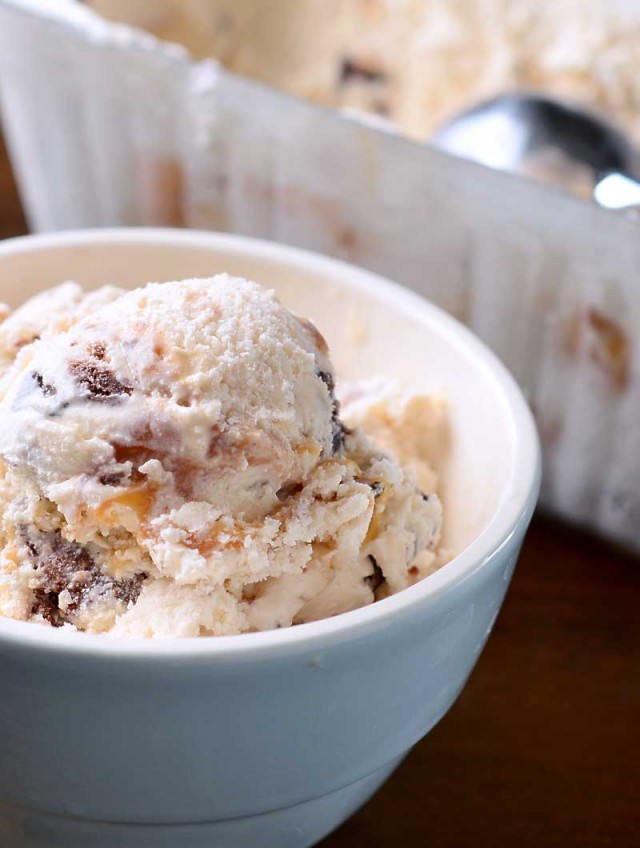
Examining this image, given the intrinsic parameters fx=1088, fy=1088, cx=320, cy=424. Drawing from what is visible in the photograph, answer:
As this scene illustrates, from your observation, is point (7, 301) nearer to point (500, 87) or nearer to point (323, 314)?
point (323, 314)

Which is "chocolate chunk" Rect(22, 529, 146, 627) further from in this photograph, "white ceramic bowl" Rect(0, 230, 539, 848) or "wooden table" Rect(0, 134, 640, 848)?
"wooden table" Rect(0, 134, 640, 848)

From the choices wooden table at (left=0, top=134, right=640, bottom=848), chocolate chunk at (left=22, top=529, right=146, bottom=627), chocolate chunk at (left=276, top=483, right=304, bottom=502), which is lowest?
wooden table at (left=0, top=134, right=640, bottom=848)

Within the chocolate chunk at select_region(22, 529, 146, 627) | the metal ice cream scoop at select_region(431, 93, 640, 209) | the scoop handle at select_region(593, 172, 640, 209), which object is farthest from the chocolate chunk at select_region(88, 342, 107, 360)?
the metal ice cream scoop at select_region(431, 93, 640, 209)

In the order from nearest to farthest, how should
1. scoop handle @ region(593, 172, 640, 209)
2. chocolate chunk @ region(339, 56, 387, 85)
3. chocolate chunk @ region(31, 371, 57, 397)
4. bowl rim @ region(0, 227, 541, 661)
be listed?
bowl rim @ region(0, 227, 541, 661) → chocolate chunk @ region(31, 371, 57, 397) → scoop handle @ region(593, 172, 640, 209) → chocolate chunk @ region(339, 56, 387, 85)

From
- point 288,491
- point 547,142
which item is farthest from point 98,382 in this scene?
point 547,142

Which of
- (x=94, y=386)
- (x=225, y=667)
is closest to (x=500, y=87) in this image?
(x=94, y=386)

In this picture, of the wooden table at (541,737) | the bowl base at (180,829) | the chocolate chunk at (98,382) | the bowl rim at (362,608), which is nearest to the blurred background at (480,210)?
the wooden table at (541,737)
